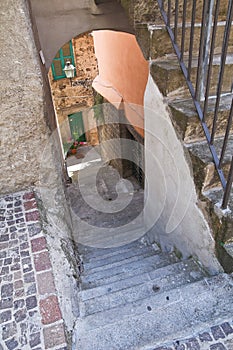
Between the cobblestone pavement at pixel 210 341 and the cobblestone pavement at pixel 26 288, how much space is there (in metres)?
0.57

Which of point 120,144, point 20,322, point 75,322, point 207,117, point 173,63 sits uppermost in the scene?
point 173,63

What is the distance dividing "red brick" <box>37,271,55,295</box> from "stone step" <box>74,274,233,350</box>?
257 millimetres

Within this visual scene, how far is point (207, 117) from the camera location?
1789mm

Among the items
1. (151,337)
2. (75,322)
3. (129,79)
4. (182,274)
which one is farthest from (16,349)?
(129,79)

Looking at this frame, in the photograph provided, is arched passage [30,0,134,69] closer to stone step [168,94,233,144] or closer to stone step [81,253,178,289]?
stone step [168,94,233,144]

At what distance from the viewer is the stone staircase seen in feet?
4.37

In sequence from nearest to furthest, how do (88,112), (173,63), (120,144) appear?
1. (173,63)
2. (120,144)
3. (88,112)

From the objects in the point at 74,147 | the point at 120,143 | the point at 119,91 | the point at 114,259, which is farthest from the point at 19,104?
the point at 74,147

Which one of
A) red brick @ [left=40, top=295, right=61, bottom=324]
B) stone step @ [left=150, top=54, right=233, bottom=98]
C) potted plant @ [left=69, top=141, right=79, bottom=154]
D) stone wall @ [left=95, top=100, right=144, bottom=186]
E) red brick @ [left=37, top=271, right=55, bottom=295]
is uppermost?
stone step @ [left=150, top=54, right=233, bottom=98]

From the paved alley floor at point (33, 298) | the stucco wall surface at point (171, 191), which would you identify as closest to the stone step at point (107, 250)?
the stucco wall surface at point (171, 191)

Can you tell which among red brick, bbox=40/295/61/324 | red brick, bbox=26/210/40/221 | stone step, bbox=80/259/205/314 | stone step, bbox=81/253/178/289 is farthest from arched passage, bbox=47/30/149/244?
red brick, bbox=40/295/61/324

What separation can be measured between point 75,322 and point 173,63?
196cm

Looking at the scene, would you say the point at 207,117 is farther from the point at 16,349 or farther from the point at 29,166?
the point at 16,349

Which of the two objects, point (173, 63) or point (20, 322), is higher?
point (173, 63)
